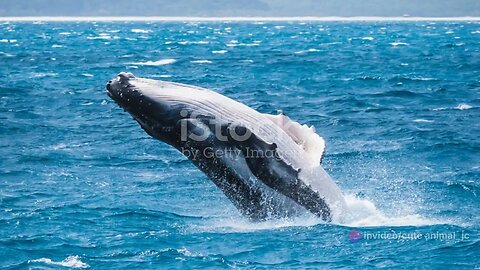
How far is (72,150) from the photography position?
22688mm

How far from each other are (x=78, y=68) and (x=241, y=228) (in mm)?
42381

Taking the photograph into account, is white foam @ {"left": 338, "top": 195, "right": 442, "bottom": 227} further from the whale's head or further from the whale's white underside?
the whale's head

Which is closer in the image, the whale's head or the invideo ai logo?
the whale's head

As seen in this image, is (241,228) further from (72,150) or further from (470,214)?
(72,150)

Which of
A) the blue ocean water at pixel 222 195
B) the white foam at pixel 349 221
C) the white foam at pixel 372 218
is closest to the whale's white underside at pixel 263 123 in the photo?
the white foam at pixel 349 221

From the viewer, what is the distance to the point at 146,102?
12.7 m

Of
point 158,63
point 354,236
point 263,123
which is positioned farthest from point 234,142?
point 158,63

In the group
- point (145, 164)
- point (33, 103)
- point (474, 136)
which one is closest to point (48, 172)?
point (145, 164)

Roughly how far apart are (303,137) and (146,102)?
2.34m

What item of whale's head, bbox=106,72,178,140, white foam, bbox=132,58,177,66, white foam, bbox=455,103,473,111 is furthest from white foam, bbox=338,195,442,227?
white foam, bbox=132,58,177,66

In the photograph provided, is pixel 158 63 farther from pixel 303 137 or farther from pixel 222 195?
pixel 303 137

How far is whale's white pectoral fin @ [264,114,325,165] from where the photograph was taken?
13.1 metres

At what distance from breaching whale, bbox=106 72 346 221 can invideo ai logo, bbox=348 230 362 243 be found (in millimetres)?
778

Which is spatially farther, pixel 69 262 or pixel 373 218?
pixel 373 218
